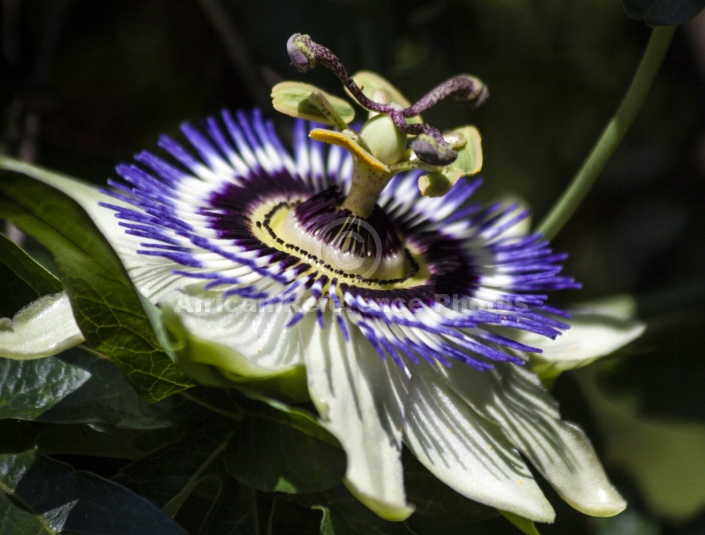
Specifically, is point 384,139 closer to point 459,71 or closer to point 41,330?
point 41,330

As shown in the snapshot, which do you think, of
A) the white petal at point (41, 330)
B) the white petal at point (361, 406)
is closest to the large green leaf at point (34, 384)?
the white petal at point (41, 330)

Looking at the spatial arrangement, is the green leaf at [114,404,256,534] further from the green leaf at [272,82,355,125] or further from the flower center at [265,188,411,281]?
the green leaf at [272,82,355,125]

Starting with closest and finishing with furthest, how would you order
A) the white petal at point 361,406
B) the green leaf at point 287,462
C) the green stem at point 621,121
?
the white petal at point 361,406, the green leaf at point 287,462, the green stem at point 621,121

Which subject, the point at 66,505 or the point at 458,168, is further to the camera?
the point at 458,168

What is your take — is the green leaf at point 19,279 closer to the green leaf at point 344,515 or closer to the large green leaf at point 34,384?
the large green leaf at point 34,384

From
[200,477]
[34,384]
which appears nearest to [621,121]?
[200,477]
